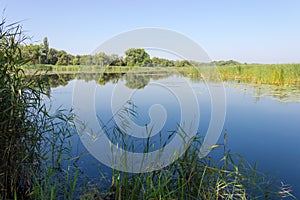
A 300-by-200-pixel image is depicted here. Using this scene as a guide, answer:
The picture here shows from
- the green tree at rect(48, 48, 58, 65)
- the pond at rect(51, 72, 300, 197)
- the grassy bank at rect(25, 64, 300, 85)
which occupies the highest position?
the green tree at rect(48, 48, 58, 65)

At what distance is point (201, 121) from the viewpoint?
14.1 feet

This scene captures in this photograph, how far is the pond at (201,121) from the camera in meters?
2.29

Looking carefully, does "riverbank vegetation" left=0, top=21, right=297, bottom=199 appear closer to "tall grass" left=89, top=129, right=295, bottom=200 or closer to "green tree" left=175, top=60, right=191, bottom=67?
"tall grass" left=89, top=129, right=295, bottom=200

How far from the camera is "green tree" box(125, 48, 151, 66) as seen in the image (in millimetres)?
2086

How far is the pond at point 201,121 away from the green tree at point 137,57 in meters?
0.14

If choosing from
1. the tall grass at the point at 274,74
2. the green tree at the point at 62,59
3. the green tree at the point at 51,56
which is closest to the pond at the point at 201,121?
the green tree at the point at 51,56

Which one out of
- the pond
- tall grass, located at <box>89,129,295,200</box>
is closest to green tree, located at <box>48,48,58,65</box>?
the pond

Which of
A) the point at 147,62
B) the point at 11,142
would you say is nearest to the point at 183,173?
the point at 147,62

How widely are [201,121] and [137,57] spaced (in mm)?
2476

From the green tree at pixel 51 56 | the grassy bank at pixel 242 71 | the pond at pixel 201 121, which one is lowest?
the pond at pixel 201 121

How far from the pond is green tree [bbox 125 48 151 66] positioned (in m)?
0.14

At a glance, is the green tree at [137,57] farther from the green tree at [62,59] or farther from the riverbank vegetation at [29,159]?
the green tree at [62,59]

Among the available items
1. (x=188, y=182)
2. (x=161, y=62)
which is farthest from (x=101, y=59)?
(x=188, y=182)

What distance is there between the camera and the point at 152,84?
2373 millimetres
